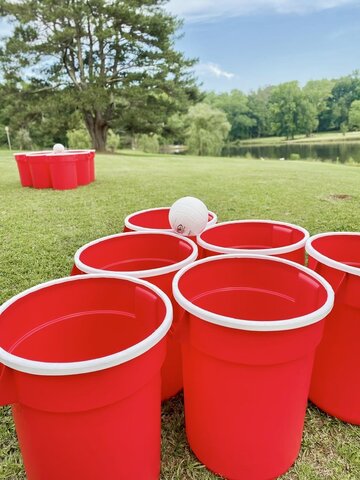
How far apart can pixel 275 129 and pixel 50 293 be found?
1984 inches

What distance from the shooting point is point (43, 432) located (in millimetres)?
875

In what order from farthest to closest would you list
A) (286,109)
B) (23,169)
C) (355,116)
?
(286,109)
(355,116)
(23,169)

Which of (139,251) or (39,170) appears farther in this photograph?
(39,170)

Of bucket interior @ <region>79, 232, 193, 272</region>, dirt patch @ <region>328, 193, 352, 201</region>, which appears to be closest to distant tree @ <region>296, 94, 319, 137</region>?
dirt patch @ <region>328, 193, 352, 201</region>

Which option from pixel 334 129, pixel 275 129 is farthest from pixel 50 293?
pixel 334 129

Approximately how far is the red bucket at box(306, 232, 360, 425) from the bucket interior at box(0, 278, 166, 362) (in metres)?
0.61

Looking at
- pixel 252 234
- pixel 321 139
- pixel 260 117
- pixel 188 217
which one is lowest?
pixel 321 139

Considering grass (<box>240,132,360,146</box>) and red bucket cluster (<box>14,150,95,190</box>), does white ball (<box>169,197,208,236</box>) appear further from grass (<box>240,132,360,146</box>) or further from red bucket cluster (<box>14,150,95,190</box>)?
grass (<box>240,132,360,146</box>)

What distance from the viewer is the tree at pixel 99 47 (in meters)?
13.9

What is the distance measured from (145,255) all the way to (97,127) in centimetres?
1728

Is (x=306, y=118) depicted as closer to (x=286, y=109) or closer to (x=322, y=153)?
(x=286, y=109)

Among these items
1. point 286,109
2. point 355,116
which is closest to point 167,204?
point 286,109

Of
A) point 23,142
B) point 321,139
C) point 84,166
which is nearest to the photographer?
point 84,166

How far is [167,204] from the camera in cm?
480
